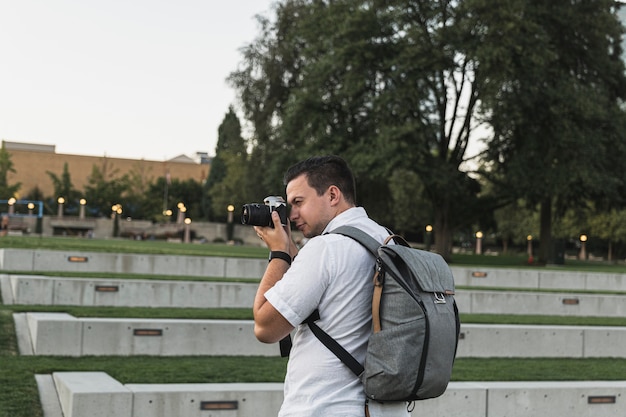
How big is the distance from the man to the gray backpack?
6 centimetres

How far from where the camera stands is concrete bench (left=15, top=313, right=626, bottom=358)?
10.7 metres

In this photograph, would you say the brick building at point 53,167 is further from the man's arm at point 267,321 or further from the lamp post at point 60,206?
the man's arm at point 267,321

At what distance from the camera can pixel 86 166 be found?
3654 inches

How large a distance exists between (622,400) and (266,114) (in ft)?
108

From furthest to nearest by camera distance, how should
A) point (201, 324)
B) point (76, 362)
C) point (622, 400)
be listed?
1. point (201, 324)
2. point (76, 362)
3. point (622, 400)

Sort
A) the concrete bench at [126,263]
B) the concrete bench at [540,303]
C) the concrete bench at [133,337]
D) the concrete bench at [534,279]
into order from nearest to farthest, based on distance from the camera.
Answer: the concrete bench at [133,337]
the concrete bench at [540,303]
the concrete bench at [126,263]
the concrete bench at [534,279]

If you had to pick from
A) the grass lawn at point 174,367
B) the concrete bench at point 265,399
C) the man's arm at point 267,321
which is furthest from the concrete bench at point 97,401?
the man's arm at point 267,321

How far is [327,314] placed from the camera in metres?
3.29

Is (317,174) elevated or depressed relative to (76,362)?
elevated

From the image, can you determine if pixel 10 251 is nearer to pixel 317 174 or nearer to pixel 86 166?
pixel 317 174

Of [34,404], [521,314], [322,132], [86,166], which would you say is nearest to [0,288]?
[34,404]

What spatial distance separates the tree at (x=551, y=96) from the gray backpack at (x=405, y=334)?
3027 cm

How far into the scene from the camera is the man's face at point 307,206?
345cm

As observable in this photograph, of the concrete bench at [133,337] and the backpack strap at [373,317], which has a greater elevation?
the backpack strap at [373,317]
